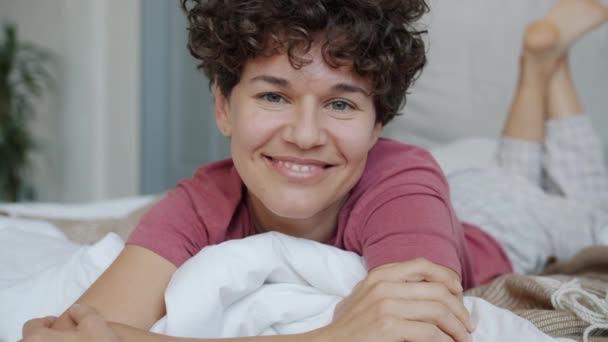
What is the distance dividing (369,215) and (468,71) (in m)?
1.58

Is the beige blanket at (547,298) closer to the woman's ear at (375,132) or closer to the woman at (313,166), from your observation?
the woman at (313,166)

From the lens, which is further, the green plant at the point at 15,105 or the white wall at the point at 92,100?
the green plant at the point at 15,105

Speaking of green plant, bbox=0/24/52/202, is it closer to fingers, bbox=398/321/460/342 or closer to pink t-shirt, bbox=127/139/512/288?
pink t-shirt, bbox=127/139/512/288

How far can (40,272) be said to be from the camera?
3.61 ft

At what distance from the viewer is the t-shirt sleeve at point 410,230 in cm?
91

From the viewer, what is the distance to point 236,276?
874 millimetres

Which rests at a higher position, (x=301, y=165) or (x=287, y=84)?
(x=287, y=84)

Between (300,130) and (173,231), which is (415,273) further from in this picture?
(173,231)

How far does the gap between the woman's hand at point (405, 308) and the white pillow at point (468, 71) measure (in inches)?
66.3

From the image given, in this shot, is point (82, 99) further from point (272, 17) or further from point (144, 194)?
point (272, 17)

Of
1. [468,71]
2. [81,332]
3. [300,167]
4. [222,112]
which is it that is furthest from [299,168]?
[468,71]

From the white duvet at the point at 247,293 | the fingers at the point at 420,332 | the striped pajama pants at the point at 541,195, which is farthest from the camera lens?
the striped pajama pants at the point at 541,195

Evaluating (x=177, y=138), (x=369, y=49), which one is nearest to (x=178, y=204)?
(x=369, y=49)

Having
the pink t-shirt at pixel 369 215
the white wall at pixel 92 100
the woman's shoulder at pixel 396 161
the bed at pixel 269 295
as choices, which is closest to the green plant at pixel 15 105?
the white wall at pixel 92 100
